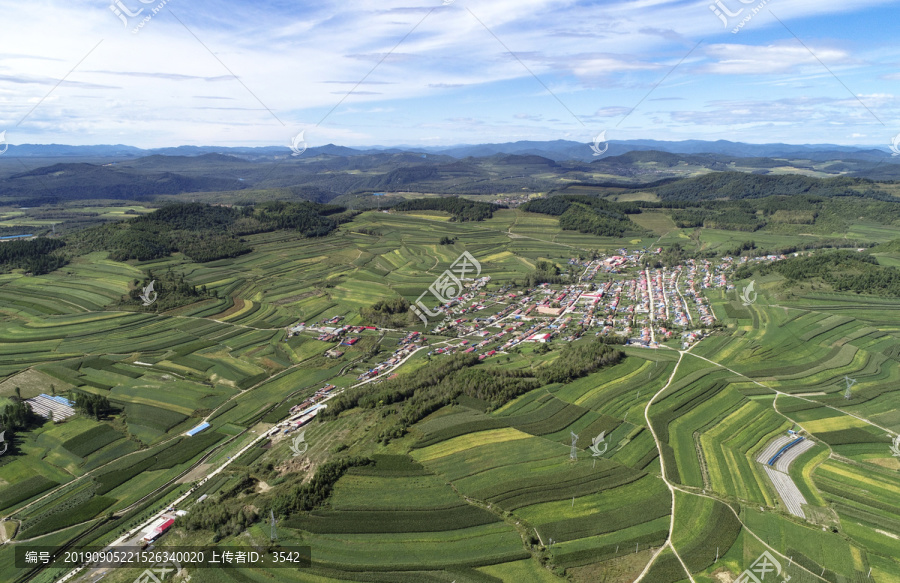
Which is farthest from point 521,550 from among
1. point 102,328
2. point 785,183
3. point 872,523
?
point 785,183

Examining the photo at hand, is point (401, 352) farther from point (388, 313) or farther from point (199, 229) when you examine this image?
point (199, 229)

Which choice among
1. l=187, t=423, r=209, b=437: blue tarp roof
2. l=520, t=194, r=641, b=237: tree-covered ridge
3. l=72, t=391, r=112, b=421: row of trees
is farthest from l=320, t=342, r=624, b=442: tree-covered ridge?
l=520, t=194, r=641, b=237: tree-covered ridge

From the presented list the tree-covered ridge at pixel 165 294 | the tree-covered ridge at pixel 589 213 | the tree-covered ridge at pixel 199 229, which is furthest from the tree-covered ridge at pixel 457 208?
the tree-covered ridge at pixel 165 294

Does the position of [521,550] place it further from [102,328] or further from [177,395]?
[102,328]

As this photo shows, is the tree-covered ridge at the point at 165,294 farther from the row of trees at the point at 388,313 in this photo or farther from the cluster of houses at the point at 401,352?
the cluster of houses at the point at 401,352

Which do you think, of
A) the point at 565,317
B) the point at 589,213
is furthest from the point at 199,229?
the point at 589,213

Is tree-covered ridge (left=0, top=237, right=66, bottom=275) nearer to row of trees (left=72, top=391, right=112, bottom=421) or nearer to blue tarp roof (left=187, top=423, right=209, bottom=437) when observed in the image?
row of trees (left=72, top=391, right=112, bottom=421)
